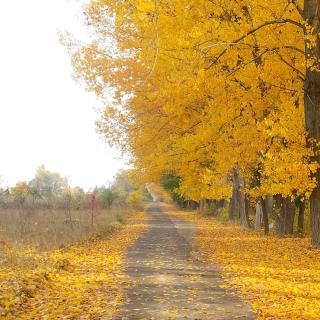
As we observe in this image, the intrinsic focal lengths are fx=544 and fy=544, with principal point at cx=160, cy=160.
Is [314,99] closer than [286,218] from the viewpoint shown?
Yes

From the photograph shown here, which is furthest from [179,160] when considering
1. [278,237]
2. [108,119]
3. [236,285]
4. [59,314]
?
[59,314]

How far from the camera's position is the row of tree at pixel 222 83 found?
13.9 m

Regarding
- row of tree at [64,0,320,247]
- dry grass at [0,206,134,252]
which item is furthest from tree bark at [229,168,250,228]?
dry grass at [0,206,134,252]

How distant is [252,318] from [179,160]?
1585 centimetres

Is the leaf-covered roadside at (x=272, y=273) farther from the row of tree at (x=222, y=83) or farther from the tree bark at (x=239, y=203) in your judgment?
the tree bark at (x=239, y=203)

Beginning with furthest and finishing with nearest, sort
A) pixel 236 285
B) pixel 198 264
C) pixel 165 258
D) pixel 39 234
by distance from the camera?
pixel 39 234 < pixel 165 258 < pixel 198 264 < pixel 236 285

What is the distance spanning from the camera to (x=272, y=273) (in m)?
11.2

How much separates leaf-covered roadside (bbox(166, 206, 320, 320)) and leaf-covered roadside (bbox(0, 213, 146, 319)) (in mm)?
2182

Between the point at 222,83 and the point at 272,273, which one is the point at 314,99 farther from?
the point at 272,273

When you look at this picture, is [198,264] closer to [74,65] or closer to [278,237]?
[278,237]

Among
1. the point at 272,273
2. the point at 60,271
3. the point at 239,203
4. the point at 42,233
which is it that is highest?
the point at 239,203

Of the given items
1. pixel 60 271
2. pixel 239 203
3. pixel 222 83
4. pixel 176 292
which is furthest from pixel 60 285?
pixel 239 203

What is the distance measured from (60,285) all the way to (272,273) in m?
4.38

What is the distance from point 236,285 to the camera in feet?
31.8
